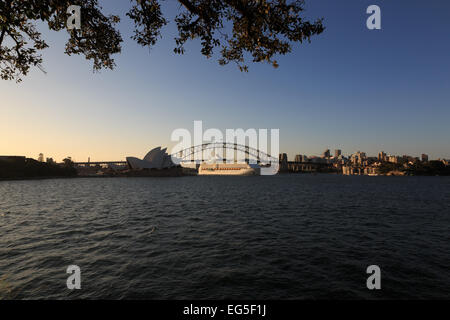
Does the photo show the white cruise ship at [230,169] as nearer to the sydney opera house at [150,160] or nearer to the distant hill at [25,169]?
the sydney opera house at [150,160]

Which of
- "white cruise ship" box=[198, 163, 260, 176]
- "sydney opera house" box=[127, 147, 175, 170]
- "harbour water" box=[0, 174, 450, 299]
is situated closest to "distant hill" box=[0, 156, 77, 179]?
"sydney opera house" box=[127, 147, 175, 170]

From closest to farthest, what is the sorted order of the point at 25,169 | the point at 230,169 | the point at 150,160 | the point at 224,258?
the point at 224,258, the point at 25,169, the point at 150,160, the point at 230,169

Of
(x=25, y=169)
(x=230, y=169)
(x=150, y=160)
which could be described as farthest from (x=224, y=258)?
(x=230, y=169)

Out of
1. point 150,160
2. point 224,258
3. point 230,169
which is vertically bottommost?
point 224,258

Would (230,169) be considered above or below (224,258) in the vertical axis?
above

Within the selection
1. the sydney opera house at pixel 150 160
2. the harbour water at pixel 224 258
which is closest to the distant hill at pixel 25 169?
the sydney opera house at pixel 150 160

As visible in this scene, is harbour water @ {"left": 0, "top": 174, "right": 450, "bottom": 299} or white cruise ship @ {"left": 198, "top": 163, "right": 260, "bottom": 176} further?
white cruise ship @ {"left": 198, "top": 163, "right": 260, "bottom": 176}

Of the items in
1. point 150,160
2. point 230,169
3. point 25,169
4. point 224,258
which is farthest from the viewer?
Answer: point 230,169

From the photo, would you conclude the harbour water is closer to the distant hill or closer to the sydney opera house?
the distant hill

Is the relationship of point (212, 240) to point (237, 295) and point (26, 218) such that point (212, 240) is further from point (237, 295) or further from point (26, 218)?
point (26, 218)

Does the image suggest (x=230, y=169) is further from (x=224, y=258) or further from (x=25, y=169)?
(x=224, y=258)
